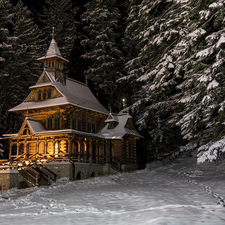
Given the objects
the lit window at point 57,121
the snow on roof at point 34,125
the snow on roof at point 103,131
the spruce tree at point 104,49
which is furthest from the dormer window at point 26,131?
the spruce tree at point 104,49

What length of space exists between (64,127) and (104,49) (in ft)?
64.2

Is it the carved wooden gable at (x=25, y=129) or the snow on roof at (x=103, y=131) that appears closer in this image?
the snow on roof at (x=103, y=131)

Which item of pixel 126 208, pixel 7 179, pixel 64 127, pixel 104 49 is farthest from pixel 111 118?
pixel 126 208

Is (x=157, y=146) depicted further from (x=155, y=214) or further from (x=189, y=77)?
(x=155, y=214)

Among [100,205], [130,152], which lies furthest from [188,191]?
[130,152]

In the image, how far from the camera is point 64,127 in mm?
31172

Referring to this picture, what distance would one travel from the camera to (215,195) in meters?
14.2

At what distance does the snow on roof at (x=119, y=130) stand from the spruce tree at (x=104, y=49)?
9906 mm

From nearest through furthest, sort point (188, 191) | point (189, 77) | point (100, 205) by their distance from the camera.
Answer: point (100, 205), point (188, 191), point (189, 77)

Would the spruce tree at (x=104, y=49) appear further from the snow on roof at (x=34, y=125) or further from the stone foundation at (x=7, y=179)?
the stone foundation at (x=7, y=179)

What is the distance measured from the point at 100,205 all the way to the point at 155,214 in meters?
2.97

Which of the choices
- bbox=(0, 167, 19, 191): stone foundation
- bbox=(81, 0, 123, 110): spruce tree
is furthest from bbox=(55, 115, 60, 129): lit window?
bbox=(81, 0, 123, 110): spruce tree

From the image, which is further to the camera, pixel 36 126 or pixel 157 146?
pixel 157 146

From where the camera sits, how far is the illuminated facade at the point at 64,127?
96.0ft
